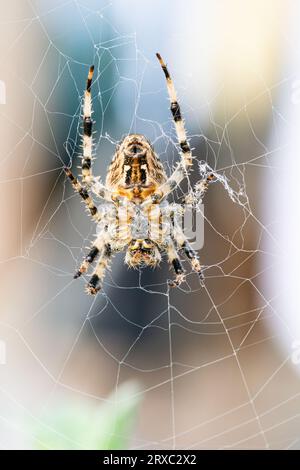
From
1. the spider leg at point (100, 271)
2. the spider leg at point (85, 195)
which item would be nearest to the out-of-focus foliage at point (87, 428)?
the spider leg at point (100, 271)

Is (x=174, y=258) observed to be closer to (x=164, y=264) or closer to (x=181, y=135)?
(x=181, y=135)

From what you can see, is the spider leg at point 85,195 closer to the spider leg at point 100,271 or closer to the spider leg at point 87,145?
the spider leg at point 87,145

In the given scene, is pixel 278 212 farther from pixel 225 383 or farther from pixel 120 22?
pixel 225 383

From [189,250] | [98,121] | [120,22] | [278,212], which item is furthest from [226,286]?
[120,22]

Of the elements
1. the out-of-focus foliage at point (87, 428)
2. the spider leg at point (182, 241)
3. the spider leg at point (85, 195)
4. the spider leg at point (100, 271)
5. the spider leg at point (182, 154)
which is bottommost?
the out-of-focus foliage at point (87, 428)

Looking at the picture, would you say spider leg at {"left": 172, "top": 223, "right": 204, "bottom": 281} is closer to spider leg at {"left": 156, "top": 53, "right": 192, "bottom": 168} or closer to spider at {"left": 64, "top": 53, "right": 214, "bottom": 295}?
spider at {"left": 64, "top": 53, "right": 214, "bottom": 295}

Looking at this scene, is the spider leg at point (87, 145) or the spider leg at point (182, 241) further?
the spider leg at point (182, 241)

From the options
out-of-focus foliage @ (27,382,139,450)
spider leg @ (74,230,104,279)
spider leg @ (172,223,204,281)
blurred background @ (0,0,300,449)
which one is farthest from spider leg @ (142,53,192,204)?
out-of-focus foliage @ (27,382,139,450)
